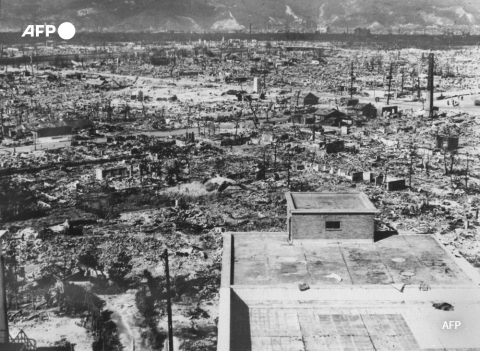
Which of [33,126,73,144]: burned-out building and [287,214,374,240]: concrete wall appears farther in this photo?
[33,126,73,144]: burned-out building

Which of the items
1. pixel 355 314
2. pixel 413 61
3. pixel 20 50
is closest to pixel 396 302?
pixel 355 314

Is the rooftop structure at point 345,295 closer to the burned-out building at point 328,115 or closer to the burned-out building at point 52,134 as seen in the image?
the burned-out building at point 52,134

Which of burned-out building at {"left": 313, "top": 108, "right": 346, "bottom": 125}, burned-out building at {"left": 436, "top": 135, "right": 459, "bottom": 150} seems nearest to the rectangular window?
burned-out building at {"left": 436, "top": 135, "right": 459, "bottom": 150}

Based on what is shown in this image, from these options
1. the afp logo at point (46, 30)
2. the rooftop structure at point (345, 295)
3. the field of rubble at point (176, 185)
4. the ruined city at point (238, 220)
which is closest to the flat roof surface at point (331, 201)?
the ruined city at point (238, 220)

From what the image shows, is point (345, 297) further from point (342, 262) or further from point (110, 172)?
point (110, 172)

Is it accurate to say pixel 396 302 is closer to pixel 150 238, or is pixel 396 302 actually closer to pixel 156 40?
pixel 150 238

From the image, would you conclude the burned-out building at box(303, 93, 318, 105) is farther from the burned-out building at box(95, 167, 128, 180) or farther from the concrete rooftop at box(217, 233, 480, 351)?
the concrete rooftop at box(217, 233, 480, 351)
